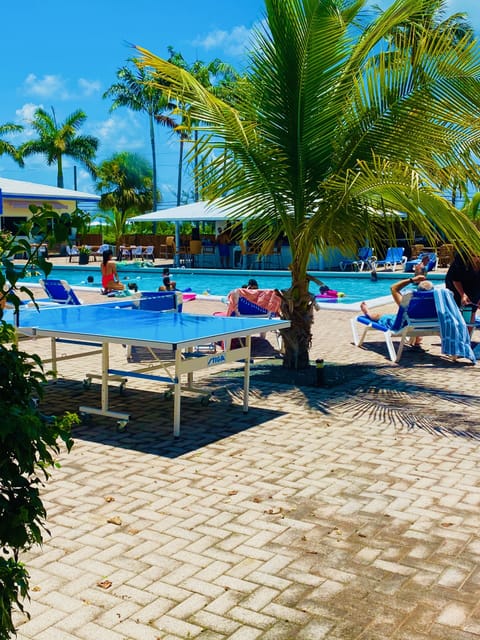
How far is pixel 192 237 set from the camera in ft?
112

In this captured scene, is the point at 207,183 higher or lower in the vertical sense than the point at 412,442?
higher

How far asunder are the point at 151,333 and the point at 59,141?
5067 cm

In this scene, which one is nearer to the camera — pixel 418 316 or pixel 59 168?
pixel 418 316

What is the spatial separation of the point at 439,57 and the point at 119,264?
26.1 meters

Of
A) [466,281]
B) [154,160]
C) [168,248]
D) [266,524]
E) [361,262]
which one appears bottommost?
[266,524]

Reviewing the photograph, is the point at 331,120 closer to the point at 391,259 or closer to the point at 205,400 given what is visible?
the point at 205,400

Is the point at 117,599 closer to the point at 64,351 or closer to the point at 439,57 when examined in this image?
the point at 439,57

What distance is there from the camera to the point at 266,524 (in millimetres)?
4656

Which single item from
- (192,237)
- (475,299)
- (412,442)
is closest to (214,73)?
(192,237)

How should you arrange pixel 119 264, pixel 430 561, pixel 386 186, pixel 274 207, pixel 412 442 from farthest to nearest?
pixel 119 264
pixel 274 207
pixel 386 186
pixel 412 442
pixel 430 561

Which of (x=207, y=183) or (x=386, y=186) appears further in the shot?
(x=207, y=183)

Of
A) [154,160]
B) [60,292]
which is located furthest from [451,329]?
[154,160]

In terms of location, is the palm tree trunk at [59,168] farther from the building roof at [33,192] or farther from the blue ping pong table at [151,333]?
the blue ping pong table at [151,333]

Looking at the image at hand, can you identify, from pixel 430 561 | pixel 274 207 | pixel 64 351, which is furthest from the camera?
pixel 64 351
